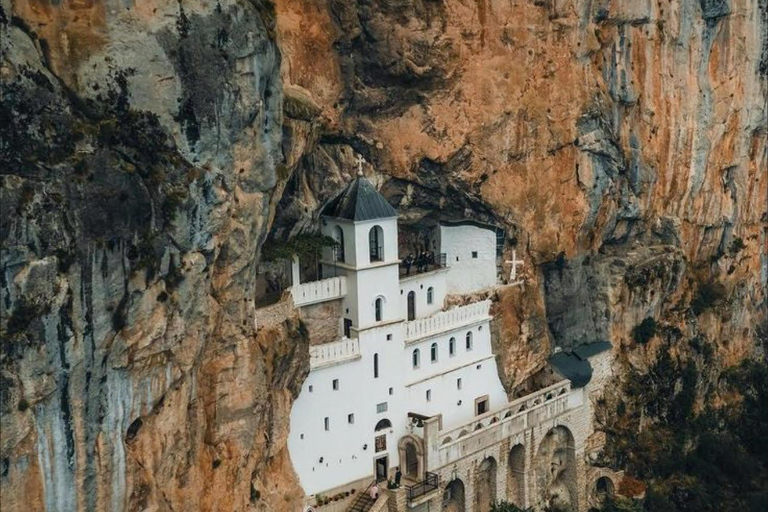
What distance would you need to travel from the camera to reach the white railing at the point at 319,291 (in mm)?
48438

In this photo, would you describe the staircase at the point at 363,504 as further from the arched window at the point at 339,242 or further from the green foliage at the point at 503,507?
the arched window at the point at 339,242

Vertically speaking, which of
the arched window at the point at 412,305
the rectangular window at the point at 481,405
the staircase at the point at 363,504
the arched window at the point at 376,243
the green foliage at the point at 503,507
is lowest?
the green foliage at the point at 503,507

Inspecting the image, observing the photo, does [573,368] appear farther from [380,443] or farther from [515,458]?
[380,443]

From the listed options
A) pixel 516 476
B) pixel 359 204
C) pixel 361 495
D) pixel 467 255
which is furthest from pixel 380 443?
pixel 467 255

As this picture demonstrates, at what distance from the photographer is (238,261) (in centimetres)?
4278

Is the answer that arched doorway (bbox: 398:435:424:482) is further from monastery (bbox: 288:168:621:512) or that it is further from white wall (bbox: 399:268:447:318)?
white wall (bbox: 399:268:447:318)

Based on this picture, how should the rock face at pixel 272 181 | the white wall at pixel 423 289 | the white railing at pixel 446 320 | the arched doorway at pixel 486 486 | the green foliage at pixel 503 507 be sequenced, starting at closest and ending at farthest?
the rock face at pixel 272 181 → the white railing at pixel 446 320 → the white wall at pixel 423 289 → the arched doorway at pixel 486 486 → the green foliage at pixel 503 507

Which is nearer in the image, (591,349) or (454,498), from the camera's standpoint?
(454,498)

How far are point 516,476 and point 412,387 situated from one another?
766 centimetres

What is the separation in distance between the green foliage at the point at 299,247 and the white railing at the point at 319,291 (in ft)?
3.56

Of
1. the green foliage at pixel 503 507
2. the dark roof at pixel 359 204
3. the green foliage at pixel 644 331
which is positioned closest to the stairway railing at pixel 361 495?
the green foliage at pixel 503 507

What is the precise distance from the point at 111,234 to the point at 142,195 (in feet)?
4.95

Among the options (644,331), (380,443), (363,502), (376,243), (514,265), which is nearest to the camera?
(363,502)

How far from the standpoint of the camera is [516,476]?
186 ft
